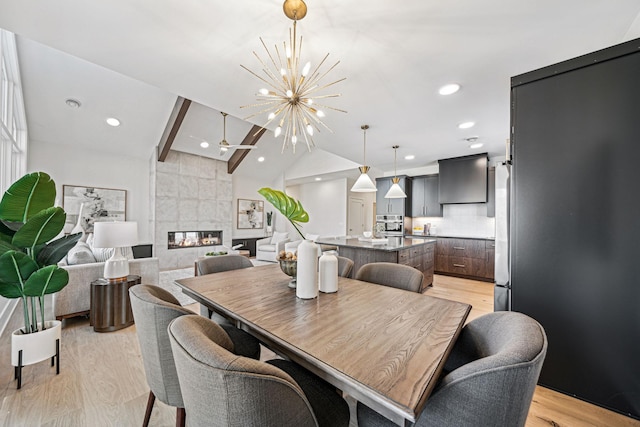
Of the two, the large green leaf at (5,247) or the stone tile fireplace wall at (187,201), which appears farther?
the stone tile fireplace wall at (187,201)

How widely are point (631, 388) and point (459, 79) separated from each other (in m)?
2.48

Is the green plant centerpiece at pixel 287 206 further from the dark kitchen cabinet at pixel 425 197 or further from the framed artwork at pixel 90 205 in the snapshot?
the framed artwork at pixel 90 205

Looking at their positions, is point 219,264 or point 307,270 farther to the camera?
point 219,264

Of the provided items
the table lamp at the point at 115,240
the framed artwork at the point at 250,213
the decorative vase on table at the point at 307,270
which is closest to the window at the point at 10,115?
the table lamp at the point at 115,240

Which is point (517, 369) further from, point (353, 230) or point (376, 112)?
point (353, 230)

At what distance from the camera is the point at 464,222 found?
5578 mm

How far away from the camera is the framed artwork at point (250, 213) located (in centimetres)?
819

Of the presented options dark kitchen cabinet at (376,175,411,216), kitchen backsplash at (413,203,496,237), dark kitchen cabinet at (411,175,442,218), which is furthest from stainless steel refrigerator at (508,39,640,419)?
dark kitchen cabinet at (376,175,411,216)

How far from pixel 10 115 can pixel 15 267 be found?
316 cm

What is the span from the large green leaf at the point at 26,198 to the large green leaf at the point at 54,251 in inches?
10.8

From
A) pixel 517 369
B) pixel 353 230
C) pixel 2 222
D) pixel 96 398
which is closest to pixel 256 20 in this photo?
pixel 517 369

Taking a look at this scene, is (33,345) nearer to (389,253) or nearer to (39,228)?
(39,228)

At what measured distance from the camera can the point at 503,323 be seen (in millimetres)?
1008

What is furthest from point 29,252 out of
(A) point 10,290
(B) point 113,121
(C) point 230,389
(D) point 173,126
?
(B) point 113,121
